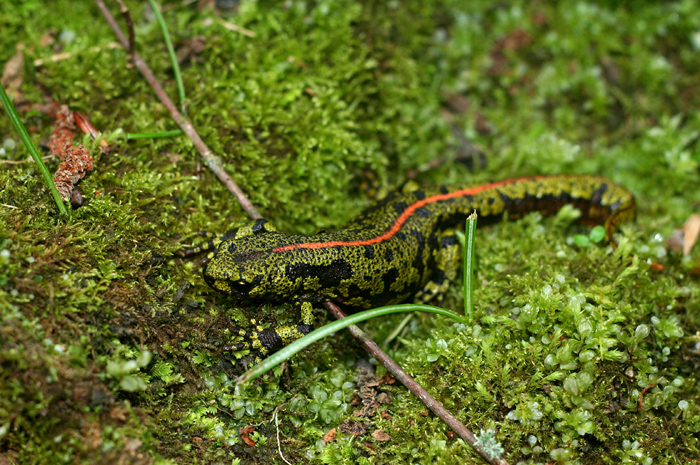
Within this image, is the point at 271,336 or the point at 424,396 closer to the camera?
the point at 424,396

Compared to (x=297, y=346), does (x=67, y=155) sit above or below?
above

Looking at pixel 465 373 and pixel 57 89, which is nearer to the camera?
pixel 465 373

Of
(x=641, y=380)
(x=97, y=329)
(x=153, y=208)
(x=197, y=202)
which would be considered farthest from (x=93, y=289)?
(x=641, y=380)

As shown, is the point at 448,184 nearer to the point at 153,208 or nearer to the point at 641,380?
the point at 641,380

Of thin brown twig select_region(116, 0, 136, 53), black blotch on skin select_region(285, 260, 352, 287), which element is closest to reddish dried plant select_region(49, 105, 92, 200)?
thin brown twig select_region(116, 0, 136, 53)

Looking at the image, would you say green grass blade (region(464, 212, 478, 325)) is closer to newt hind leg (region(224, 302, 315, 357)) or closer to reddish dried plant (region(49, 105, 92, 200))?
newt hind leg (region(224, 302, 315, 357))

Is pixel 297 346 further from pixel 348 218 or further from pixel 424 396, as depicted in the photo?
pixel 348 218

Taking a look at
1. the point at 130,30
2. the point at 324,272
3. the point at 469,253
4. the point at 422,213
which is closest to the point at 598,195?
the point at 422,213
